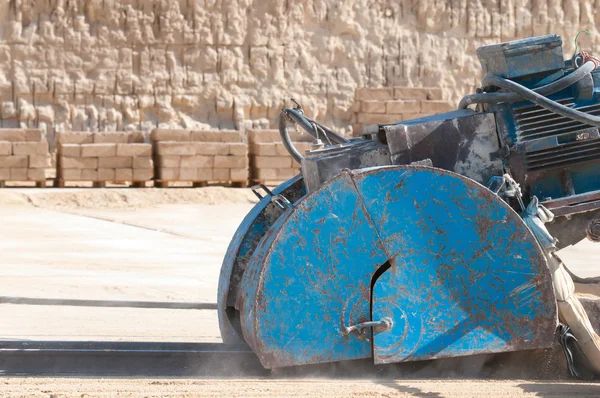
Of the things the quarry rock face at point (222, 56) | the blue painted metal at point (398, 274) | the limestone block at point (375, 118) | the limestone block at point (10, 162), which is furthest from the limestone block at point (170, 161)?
the blue painted metal at point (398, 274)

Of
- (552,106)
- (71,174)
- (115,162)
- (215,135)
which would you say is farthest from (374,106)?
(552,106)

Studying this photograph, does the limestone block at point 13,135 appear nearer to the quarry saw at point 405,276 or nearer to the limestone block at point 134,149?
the limestone block at point 134,149

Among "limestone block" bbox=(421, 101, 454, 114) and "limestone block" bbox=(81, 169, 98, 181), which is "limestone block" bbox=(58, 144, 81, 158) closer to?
"limestone block" bbox=(81, 169, 98, 181)

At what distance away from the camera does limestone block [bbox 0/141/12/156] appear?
17.3 m

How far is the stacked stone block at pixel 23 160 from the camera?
17.3 m

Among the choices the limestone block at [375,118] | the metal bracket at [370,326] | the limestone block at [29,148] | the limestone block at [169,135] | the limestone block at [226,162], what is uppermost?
the metal bracket at [370,326]

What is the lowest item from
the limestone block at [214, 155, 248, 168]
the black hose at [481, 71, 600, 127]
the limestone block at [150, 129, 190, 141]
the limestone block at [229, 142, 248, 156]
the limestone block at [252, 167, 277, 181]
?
the limestone block at [252, 167, 277, 181]

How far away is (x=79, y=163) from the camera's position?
17.7 metres

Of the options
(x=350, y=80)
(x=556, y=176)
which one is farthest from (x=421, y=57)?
(x=556, y=176)

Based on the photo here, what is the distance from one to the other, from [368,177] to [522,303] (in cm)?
79

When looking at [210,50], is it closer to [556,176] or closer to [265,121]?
[265,121]

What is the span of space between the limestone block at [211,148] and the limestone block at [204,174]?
0.98 feet

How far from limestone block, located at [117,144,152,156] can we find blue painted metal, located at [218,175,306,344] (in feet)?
43.5

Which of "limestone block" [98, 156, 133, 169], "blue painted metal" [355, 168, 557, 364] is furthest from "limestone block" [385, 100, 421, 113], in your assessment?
"blue painted metal" [355, 168, 557, 364]
